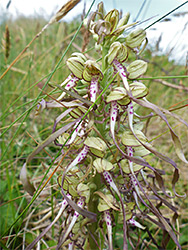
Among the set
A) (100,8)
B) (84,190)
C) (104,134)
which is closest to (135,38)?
(100,8)

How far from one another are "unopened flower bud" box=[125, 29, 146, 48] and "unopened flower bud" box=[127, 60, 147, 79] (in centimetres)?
9

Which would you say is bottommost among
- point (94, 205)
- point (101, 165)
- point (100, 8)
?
point (94, 205)

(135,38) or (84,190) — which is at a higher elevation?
(135,38)

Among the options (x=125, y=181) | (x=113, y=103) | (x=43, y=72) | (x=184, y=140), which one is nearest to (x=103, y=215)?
(x=125, y=181)

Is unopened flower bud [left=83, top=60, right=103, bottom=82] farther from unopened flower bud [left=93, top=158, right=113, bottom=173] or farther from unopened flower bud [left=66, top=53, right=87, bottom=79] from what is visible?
unopened flower bud [left=93, top=158, right=113, bottom=173]

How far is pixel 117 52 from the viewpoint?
35.0 inches

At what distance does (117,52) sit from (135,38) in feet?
0.46

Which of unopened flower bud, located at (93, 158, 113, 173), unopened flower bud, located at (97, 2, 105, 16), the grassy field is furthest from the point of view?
the grassy field

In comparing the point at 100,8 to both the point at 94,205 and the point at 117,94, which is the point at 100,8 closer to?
the point at 117,94

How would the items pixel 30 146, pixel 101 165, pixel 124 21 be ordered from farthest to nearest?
1. pixel 30 146
2. pixel 124 21
3. pixel 101 165

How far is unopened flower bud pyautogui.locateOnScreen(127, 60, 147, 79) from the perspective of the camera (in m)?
0.94

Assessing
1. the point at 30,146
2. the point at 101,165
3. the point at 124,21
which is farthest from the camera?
the point at 30,146

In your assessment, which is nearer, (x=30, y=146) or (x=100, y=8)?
(x=100, y=8)

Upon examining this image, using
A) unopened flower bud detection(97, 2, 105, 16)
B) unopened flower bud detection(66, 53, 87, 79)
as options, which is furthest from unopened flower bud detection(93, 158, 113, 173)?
unopened flower bud detection(97, 2, 105, 16)
